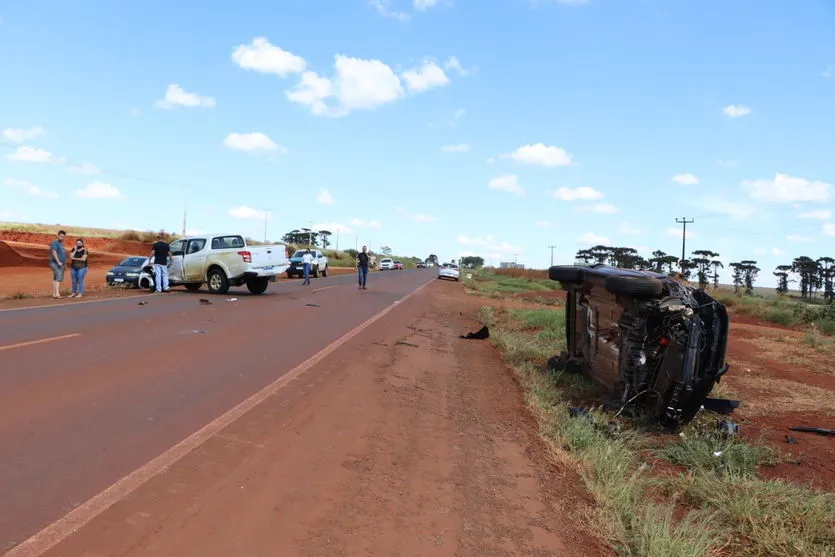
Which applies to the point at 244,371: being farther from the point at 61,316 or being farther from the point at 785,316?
the point at 785,316

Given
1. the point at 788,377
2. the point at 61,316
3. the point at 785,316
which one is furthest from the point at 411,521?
the point at 785,316

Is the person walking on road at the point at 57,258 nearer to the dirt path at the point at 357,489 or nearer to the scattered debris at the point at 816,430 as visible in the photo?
the dirt path at the point at 357,489

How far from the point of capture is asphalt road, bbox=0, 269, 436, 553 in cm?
419

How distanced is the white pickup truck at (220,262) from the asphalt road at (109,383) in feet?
20.5

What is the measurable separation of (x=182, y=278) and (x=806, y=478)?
20005 mm

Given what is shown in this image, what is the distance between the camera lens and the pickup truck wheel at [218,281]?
2144cm

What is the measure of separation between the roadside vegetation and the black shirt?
16.3 m

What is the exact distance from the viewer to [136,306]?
53.1 feet

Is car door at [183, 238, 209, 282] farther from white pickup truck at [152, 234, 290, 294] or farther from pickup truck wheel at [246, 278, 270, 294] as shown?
pickup truck wheel at [246, 278, 270, 294]

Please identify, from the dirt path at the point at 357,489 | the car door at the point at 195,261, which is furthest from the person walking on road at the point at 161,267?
the dirt path at the point at 357,489

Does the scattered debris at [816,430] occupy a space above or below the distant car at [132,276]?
below

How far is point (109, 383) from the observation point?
7020mm

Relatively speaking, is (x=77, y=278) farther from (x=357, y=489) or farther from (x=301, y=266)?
(x=301, y=266)

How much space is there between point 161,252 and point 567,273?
53.3 feet
